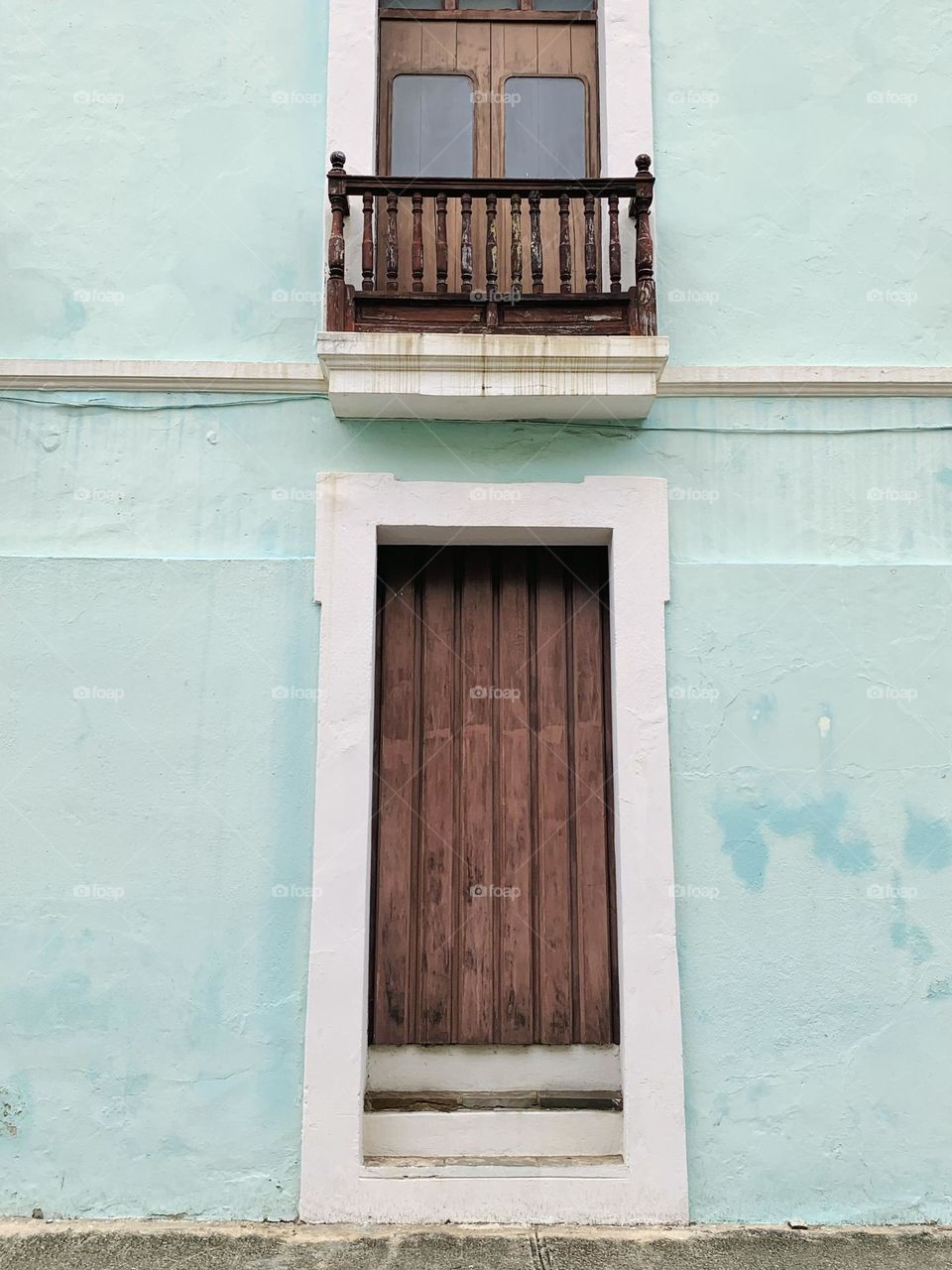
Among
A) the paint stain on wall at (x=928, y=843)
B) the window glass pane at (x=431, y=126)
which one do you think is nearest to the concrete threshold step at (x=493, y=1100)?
the paint stain on wall at (x=928, y=843)

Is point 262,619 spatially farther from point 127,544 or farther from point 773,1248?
point 773,1248

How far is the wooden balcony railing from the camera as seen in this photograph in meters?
4.56

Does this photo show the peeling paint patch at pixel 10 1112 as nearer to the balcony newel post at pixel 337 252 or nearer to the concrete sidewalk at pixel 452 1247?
the concrete sidewalk at pixel 452 1247

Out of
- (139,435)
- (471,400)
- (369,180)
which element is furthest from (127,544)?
(369,180)

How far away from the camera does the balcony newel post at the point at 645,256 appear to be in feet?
14.8

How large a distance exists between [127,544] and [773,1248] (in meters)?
3.97

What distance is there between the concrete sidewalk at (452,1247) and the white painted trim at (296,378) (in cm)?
357

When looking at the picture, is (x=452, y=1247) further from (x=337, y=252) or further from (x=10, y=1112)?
(x=337, y=252)

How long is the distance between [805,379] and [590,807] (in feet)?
7.27

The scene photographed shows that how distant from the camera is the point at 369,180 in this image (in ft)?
15.0

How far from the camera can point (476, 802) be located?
470 cm

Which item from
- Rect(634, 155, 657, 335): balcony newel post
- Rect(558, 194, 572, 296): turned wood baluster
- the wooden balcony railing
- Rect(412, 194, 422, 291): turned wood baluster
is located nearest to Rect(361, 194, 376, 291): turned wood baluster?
the wooden balcony railing

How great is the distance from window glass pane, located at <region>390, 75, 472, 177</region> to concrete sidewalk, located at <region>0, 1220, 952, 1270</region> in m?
4.89

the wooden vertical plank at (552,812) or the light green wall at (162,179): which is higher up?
the light green wall at (162,179)
